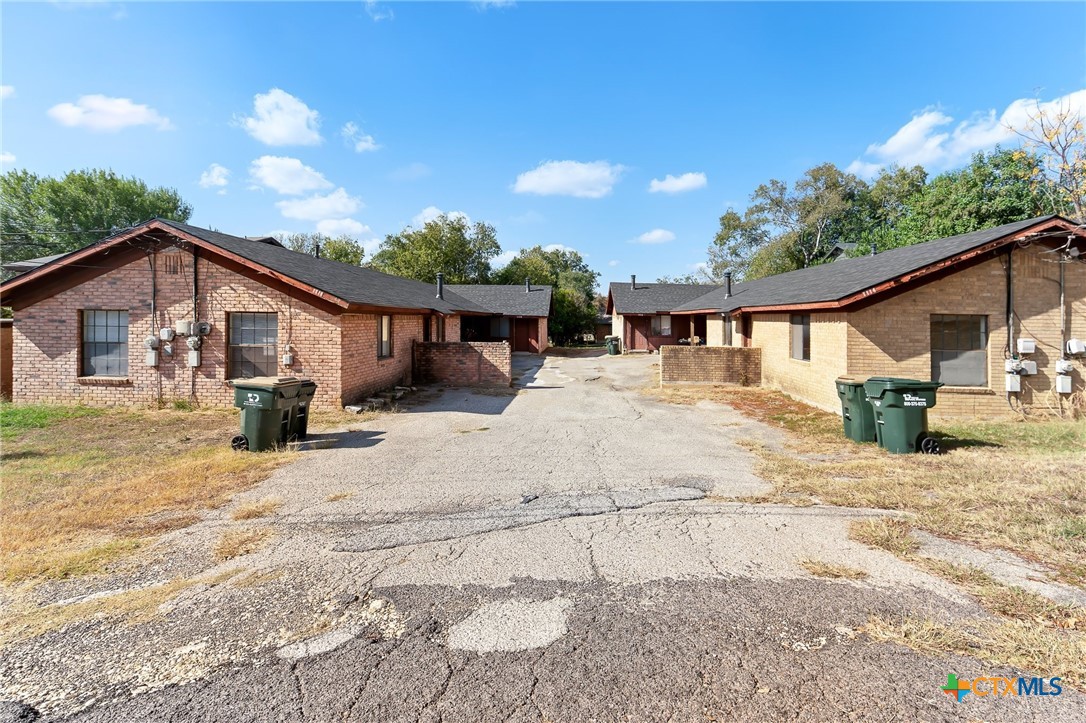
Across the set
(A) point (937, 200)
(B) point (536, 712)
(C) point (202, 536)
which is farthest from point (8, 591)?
(A) point (937, 200)

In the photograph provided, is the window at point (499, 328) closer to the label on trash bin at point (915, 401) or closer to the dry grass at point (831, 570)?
the label on trash bin at point (915, 401)

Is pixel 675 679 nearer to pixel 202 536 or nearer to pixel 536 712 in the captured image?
pixel 536 712

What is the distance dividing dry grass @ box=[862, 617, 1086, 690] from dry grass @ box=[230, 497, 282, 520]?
17.8 feet

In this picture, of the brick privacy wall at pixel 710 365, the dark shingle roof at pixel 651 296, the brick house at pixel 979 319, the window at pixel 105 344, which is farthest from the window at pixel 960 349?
the dark shingle roof at pixel 651 296

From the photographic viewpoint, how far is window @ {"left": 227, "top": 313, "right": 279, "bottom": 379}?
36.4 ft

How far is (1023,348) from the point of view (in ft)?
32.6

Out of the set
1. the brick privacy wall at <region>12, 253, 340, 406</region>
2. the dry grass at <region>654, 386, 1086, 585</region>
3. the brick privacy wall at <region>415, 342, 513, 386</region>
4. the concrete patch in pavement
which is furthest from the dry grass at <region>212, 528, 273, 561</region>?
the brick privacy wall at <region>415, 342, 513, 386</region>

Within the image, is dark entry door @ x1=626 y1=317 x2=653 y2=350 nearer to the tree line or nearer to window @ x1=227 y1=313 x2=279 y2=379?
the tree line

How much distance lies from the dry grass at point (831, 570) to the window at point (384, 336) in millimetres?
11513

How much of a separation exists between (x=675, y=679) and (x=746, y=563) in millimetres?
1674

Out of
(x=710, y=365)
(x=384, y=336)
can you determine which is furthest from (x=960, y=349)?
(x=384, y=336)

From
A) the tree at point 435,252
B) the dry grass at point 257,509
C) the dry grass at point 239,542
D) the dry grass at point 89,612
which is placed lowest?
the dry grass at point 89,612

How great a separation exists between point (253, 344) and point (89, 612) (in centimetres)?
891

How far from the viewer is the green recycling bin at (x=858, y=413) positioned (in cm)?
820
